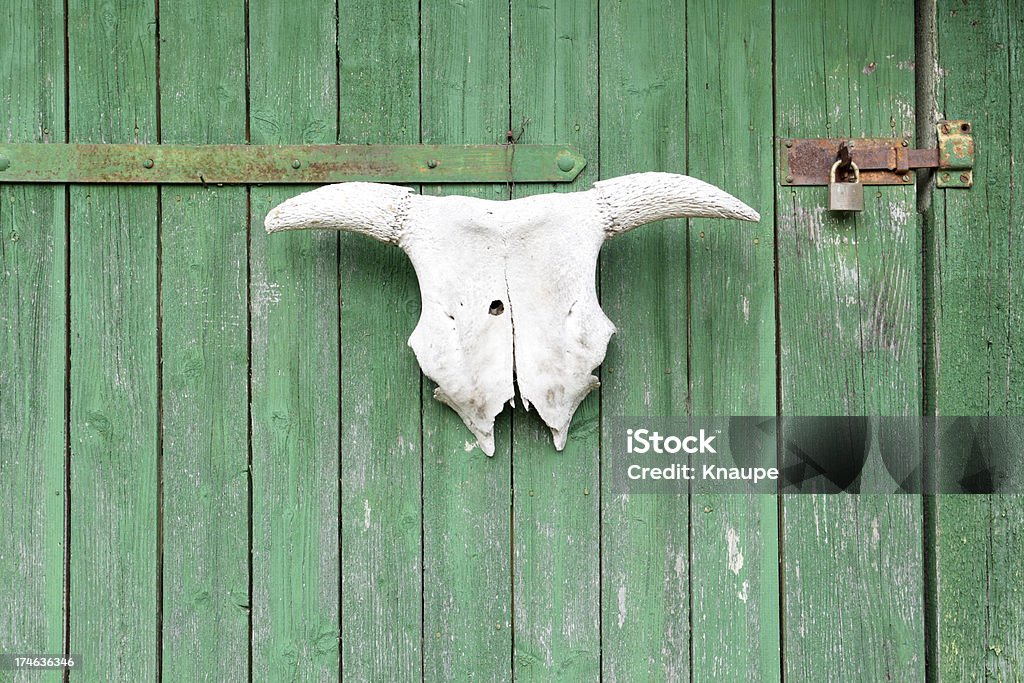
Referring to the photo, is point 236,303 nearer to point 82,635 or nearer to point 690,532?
point 82,635

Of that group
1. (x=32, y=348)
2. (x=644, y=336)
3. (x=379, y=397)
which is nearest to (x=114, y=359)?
(x=32, y=348)

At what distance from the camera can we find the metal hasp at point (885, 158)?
1.44 meters

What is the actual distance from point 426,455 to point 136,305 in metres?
0.53

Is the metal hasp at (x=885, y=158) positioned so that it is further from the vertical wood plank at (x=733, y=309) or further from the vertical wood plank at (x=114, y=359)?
the vertical wood plank at (x=114, y=359)

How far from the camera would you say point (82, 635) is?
1428 millimetres

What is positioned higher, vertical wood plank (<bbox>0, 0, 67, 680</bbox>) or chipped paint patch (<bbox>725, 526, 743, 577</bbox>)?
vertical wood plank (<bbox>0, 0, 67, 680</bbox>)

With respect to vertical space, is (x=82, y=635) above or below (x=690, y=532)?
below

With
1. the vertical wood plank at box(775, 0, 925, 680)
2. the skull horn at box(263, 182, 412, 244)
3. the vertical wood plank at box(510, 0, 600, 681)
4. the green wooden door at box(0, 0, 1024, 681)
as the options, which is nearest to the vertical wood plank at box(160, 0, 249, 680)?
the green wooden door at box(0, 0, 1024, 681)

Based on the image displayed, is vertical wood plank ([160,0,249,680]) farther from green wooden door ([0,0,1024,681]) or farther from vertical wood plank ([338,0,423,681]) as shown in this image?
vertical wood plank ([338,0,423,681])

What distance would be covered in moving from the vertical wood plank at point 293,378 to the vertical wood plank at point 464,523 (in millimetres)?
156

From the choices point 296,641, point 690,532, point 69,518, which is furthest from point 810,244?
point 69,518

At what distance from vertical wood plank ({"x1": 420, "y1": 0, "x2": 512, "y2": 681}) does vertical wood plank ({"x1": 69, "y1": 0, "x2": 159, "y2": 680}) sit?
1.47 feet

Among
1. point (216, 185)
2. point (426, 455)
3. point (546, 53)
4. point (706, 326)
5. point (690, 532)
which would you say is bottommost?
point (690, 532)

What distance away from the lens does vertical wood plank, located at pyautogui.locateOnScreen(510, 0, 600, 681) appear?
1.44 meters
